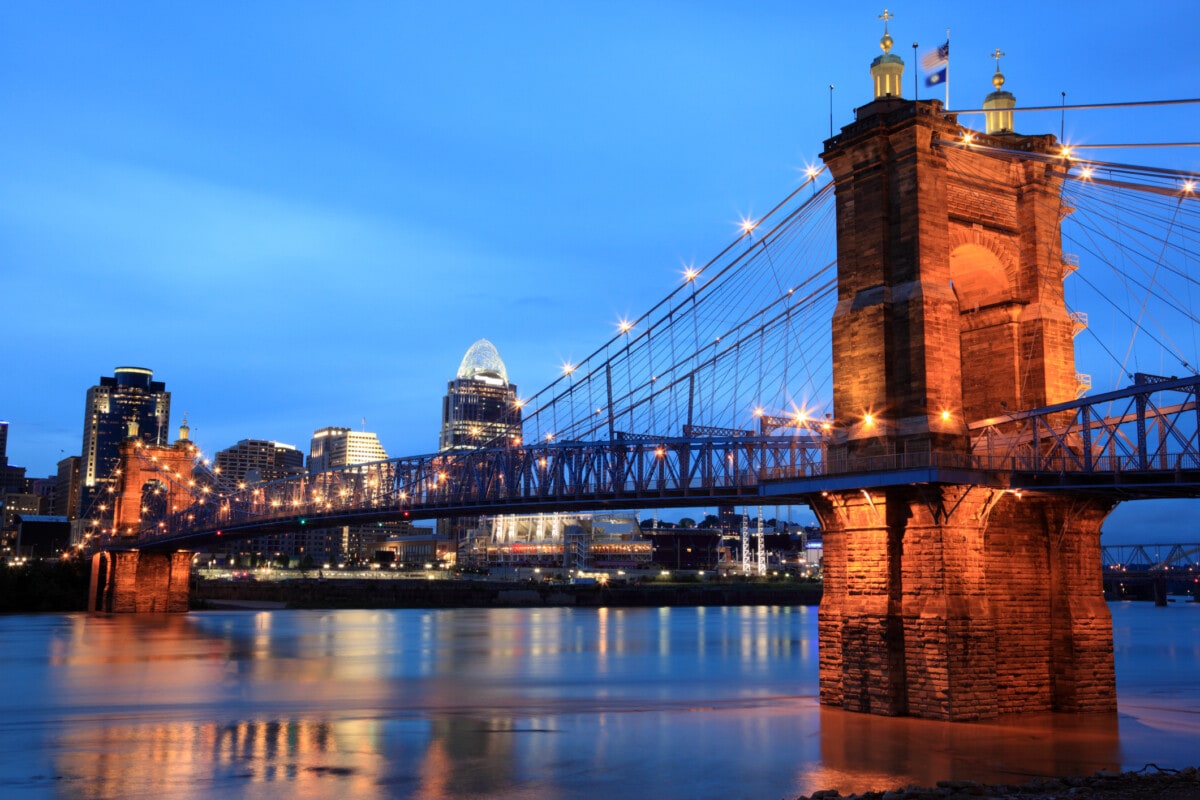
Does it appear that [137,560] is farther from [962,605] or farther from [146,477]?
[962,605]

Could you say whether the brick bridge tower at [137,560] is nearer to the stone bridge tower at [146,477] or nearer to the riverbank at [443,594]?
the stone bridge tower at [146,477]

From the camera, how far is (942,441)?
101ft

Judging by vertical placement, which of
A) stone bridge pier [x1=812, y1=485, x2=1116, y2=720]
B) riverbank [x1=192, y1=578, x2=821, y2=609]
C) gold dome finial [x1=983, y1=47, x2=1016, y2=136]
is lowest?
riverbank [x1=192, y1=578, x2=821, y2=609]

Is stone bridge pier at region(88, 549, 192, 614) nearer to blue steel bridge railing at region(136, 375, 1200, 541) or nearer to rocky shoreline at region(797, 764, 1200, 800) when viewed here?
blue steel bridge railing at region(136, 375, 1200, 541)

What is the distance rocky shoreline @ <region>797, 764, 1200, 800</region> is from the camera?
1975cm

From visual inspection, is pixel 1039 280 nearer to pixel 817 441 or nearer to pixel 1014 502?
pixel 1014 502

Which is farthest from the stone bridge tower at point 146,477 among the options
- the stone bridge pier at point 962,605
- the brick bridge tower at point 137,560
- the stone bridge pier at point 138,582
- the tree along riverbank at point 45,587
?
the stone bridge pier at point 962,605

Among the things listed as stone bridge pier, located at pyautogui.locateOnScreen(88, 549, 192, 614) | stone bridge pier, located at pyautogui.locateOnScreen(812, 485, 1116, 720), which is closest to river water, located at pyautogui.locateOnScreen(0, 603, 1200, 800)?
stone bridge pier, located at pyautogui.locateOnScreen(812, 485, 1116, 720)

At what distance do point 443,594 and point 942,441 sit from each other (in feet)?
393

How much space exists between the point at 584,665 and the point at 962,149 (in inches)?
1198

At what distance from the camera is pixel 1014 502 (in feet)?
106

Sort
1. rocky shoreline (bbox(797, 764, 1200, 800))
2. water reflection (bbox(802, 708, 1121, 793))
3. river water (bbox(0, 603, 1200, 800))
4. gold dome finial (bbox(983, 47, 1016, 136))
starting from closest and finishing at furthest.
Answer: rocky shoreline (bbox(797, 764, 1200, 800)), river water (bbox(0, 603, 1200, 800)), water reflection (bbox(802, 708, 1121, 793)), gold dome finial (bbox(983, 47, 1016, 136))

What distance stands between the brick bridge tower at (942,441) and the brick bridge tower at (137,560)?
9147 centimetres

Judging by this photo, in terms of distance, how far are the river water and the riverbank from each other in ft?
275
